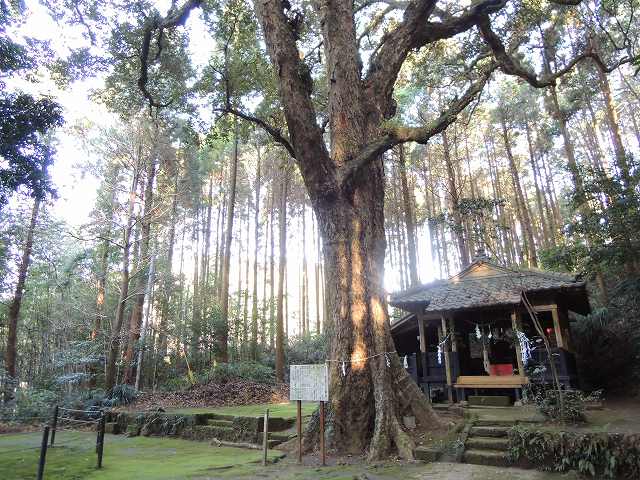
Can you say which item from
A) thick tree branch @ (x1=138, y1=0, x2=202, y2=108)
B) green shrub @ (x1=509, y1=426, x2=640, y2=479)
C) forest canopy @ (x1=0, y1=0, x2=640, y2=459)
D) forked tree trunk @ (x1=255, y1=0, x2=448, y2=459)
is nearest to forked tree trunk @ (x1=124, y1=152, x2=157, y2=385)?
forest canopy @ (x1=0, y1=0, x2=640, y2=459)

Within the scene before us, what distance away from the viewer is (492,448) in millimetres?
6316

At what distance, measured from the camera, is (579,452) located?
5.44 meters

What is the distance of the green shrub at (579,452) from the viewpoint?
5.15 meters

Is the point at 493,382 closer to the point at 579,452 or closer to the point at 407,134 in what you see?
the point at 579,452

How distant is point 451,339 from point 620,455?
553 cm

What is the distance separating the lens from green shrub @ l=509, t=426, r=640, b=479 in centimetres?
515

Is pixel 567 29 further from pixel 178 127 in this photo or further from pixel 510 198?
pixel 178 127

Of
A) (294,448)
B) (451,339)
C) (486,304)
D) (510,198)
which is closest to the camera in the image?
(294,448)

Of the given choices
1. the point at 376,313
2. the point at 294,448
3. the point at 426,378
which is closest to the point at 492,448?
the point at 376,313

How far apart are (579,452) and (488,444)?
1283mm

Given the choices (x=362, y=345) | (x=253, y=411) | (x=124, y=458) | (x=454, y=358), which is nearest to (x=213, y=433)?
(x=253, y=411)

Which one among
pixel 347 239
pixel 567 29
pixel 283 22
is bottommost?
pixel 347 239

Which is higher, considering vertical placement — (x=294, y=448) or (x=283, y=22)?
(x=283, y=22)

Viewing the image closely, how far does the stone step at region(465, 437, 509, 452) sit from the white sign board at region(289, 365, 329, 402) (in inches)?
96.0
